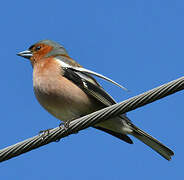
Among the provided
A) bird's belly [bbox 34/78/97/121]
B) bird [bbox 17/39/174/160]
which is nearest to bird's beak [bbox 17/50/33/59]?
bird [bbox 17/39/174/160]

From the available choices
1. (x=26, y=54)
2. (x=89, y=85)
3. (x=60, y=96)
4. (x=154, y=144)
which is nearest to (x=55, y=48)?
(x=26, y=54)

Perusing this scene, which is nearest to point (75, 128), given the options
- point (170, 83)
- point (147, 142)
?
point (170, 83)

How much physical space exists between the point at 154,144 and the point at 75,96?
177 centimetres

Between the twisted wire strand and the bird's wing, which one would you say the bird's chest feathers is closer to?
the bird's wing

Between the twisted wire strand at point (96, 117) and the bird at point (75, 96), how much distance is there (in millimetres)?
1458

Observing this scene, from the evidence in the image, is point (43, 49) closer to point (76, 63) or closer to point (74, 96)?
point (76, 63)

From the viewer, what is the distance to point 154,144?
778cm

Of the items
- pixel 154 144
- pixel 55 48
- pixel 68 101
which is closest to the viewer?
pixel 68 101

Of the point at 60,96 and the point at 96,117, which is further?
the point at 60,96

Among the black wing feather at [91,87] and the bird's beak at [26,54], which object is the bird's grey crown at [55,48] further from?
the black wing feather at [91,87]

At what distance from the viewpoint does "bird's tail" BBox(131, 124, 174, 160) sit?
772 centimetres

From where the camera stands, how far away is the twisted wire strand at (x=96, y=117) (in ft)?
15.7

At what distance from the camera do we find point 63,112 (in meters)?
7.50

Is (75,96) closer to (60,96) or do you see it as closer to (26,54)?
(60,96)
